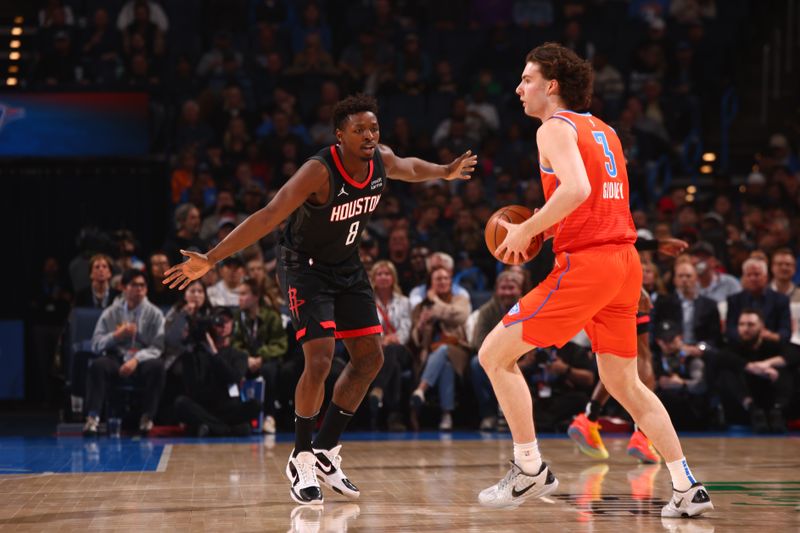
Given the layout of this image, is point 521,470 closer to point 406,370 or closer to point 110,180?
point 406,370

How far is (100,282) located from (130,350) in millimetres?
1013

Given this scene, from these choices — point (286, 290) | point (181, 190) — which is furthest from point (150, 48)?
point (286, 290)

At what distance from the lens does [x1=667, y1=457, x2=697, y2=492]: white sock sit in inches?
210

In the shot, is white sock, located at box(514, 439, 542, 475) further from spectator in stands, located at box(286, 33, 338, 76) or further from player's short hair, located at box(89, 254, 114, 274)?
spectator in stands, located at box(286, 33, 338, 76)

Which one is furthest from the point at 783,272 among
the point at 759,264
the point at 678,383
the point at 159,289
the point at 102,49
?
the point at 102,49

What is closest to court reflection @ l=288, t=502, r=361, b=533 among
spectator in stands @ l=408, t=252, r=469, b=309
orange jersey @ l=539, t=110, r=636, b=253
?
orange jersey @ l=539, t=110, r=636, b=253

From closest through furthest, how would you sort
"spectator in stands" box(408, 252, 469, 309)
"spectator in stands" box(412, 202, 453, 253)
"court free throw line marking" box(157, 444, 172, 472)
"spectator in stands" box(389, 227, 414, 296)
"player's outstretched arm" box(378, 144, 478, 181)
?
1. "player's outstretched arm" box(378, 144, 478, 181)
2. "court free throw line marking" box(157, 444, 172, 472)
3. "spectator in stands" box(408, 252, 469, 309)
4. "spectator in stands" box(389, 227, 414, 296)
5. "spectator in stands" box(412, 202, 453, 253)

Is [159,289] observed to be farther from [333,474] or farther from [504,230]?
[504,230]

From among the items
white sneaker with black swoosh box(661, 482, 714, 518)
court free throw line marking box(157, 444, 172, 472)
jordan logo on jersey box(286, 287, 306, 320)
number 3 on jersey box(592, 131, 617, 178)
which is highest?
number 3 on jersey box(592, 131, 617, 178)

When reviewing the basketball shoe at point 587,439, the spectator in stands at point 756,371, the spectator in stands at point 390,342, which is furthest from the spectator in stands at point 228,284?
the spectator in stands at point 756,371

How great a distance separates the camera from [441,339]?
11000 mm

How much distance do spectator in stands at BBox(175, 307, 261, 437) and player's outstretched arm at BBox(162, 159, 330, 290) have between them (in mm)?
4575

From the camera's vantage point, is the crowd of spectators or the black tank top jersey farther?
the crowd of spectators

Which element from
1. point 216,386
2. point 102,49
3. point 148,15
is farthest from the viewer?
point 148,15
